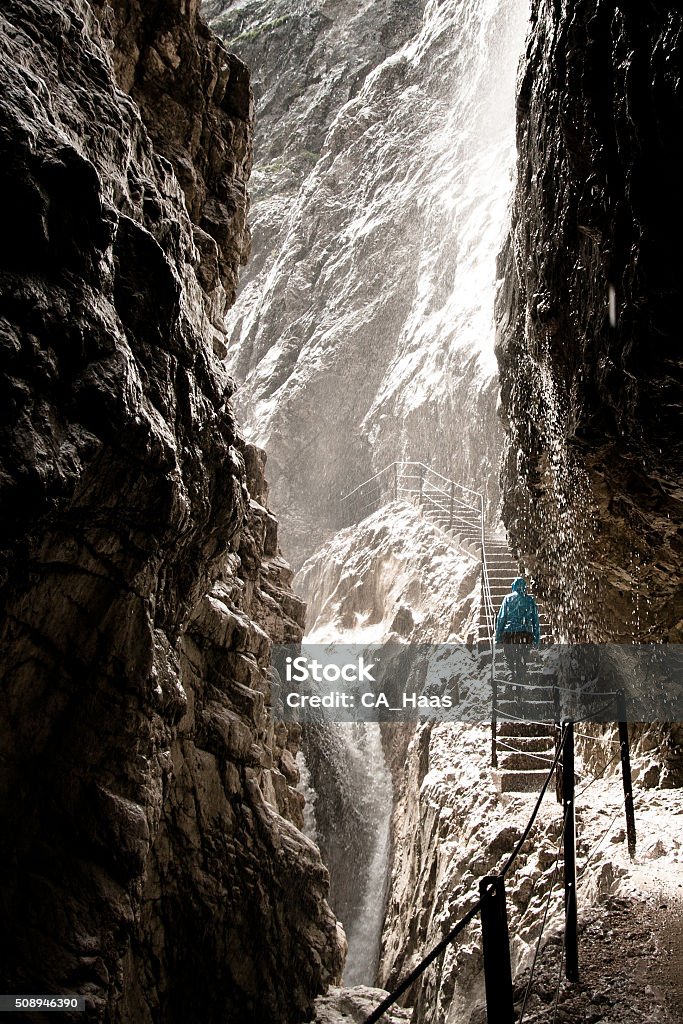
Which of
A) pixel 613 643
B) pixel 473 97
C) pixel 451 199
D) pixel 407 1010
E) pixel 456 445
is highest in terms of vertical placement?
pixel 473 97

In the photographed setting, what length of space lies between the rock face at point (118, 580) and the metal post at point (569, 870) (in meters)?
2.45

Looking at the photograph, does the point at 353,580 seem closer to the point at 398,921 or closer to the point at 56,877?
the point at 398,921

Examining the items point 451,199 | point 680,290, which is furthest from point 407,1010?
point 451,199

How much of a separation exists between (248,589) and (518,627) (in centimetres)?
340

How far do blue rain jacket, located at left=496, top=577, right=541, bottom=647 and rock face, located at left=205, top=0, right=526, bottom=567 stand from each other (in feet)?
24.1

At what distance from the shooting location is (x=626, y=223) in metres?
3.86

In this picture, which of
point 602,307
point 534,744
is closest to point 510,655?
point 534,744

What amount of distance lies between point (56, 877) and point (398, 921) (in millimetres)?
7238

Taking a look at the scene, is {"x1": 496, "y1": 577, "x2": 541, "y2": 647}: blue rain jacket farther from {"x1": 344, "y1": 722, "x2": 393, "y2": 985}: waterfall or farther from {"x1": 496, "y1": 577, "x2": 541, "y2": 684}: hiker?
{"x1": 344, "y1": 722, "x2": 393, "y2": 985}: waterfall

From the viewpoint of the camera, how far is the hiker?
812cm

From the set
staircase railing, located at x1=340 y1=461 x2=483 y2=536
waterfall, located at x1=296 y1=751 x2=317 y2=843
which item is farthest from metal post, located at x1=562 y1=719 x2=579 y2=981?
staircase railing, located at x1=340 y1=461 x2=483 y2=536

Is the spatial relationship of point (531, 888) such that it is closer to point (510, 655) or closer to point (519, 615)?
point (510, 655)

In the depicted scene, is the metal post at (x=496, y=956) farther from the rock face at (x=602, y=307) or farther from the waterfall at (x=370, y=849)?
the waterfall at (x=370, y=849)

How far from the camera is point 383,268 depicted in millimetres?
21719
